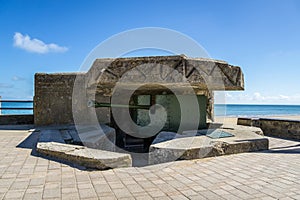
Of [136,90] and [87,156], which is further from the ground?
[136,90]

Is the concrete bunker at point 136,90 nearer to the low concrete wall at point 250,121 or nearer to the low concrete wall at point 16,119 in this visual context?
the low concrete wall at point 16,119

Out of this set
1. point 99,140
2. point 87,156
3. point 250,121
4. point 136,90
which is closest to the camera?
point 87,156

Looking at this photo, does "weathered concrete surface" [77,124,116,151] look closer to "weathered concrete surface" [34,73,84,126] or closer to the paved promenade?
the paved promenade

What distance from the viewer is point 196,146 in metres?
4.23

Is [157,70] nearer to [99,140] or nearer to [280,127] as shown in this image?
[99,140]

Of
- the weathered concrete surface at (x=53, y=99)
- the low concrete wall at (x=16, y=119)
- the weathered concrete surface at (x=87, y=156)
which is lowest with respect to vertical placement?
the weathered concrete surface at (x=87, y=156)

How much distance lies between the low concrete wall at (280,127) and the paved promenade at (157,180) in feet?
11.2

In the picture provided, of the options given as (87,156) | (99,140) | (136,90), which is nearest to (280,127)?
(136,90)

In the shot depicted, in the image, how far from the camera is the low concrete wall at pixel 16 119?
8.19m

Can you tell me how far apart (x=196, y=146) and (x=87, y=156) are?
6.37 ft

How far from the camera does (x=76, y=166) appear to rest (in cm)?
350

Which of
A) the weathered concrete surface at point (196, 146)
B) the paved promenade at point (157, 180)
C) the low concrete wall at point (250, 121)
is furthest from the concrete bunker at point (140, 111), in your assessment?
the low concrete wall at point (250, 121)

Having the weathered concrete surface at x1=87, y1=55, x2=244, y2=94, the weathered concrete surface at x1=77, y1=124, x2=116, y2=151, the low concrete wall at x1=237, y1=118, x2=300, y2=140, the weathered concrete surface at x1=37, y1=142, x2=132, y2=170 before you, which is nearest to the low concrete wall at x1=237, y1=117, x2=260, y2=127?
the low concrete wall at x1=237, y1=118, x2=300, y2=140

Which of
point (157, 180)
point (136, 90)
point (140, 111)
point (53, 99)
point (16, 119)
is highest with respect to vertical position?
point (136, 90)
